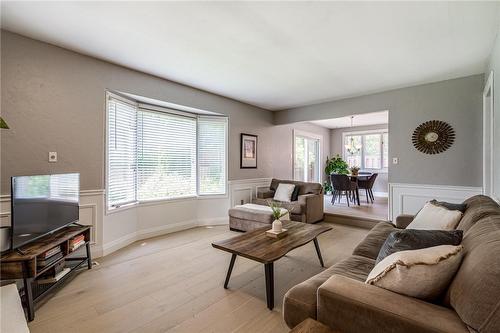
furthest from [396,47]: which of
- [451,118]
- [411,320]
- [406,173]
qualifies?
[411,320]

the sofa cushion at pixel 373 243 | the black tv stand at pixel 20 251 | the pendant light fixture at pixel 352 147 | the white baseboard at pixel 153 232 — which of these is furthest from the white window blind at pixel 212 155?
the pendant light fixture at pixel 352 147

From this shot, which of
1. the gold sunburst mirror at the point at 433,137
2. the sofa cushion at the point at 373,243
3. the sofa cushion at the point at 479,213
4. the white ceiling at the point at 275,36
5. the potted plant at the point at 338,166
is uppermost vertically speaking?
the white ceiling at the point at 275,36

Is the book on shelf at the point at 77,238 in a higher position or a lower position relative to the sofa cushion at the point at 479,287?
lower

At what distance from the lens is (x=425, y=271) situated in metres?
1.09

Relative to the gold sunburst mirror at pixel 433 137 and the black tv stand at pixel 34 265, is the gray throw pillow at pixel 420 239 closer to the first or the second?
the black tv stand at pixel 34 265

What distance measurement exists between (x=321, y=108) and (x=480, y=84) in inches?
96.0

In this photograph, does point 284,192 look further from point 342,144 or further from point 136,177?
point 342,144

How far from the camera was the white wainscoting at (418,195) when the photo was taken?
140 inches

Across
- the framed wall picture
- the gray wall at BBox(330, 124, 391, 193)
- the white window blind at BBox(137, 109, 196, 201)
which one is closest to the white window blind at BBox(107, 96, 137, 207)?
the white window blind at BBox(137, 109, 196, 201)

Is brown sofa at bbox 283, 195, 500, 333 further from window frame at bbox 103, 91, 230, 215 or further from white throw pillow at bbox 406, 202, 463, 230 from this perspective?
window frame at bbox 103, 91, 230, 215

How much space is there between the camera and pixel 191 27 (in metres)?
2.28

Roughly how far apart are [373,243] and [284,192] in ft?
9.08

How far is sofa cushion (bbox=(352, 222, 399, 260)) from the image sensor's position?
77.6 inches

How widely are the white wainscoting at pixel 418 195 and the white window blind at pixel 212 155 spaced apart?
10.4 feet
